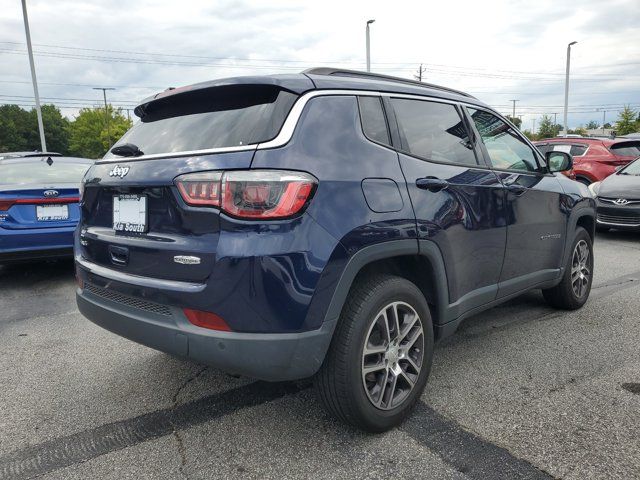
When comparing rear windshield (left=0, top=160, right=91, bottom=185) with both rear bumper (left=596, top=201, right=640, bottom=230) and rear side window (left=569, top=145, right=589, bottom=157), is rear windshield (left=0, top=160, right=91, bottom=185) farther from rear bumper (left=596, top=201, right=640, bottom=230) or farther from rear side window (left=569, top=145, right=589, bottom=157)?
rear side window (left=569, top=145, right=589, bottom=157)

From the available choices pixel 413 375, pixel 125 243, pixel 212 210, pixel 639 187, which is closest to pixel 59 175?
pixel 125 243

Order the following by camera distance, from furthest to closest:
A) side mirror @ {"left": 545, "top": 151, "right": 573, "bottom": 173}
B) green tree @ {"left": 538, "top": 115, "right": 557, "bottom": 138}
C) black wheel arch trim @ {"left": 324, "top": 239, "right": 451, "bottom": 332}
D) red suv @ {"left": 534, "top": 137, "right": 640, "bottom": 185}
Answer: green tree @ {"left": 538, "top": 115, "right": 557, "bottom": 138} → red suv @ {"left": 534, "top": 137, "right": 640, "bottom": 185} → side mirror @ {"left": 545, "top": 151, "right": 573, "bottom": 173} → black wheel arch trim @ {"left": 324, "top": 239, "right": 451, "bottom": 332}

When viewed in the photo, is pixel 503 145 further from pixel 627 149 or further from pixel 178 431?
pixel 627 149

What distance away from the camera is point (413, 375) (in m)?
2.80

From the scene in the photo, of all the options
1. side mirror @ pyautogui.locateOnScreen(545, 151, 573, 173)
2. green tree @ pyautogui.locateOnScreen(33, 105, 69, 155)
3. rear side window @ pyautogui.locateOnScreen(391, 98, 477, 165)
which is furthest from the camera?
green tree @ pyautogui.locateOnScreen(33, 105, 69, 155)

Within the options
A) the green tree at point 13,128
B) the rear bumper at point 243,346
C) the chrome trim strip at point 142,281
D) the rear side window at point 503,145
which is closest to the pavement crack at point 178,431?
the rear bumper at point 243,346

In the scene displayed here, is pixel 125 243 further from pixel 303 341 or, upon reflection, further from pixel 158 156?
pixel 303 341


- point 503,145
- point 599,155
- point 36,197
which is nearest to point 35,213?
point 36,197

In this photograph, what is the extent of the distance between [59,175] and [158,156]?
4.02 metres

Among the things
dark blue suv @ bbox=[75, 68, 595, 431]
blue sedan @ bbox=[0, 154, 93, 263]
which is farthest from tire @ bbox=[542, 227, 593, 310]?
blue sedan @ bbox=[0, 154, 93, 263]

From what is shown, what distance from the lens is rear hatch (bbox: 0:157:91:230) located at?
214 inches

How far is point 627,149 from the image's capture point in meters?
12.0

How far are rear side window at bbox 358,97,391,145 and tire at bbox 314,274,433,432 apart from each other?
2.35ft

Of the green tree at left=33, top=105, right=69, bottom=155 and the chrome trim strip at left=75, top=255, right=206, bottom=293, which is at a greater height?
the green tree at left=33, top=105, right=69, bottom=155
